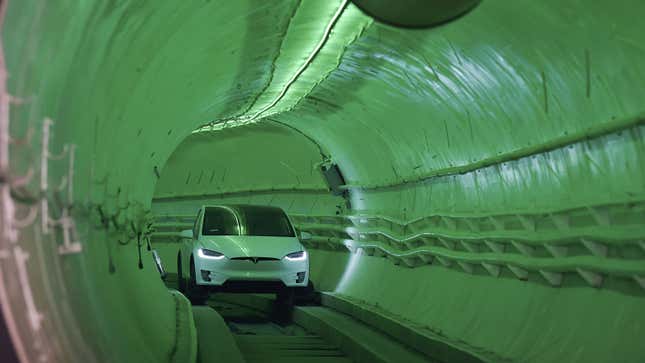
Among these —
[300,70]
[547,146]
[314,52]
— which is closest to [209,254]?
[300,70]

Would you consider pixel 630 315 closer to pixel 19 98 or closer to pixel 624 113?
pixel 624 113

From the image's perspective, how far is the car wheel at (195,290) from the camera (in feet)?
52.5

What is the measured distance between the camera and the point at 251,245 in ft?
53.0

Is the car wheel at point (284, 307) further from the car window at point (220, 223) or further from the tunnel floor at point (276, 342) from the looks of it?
the car window at point (220, 223)

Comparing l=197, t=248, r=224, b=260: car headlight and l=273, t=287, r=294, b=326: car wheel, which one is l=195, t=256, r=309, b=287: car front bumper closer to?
l=197, t=248, r=224, b=260: car headlight

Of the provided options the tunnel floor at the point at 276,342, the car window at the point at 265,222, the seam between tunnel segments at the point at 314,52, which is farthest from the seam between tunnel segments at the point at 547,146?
the car window at the point at 265,222

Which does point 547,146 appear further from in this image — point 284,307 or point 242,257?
point 284,307

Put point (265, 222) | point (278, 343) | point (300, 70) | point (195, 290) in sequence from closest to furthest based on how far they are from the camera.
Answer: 1. point (300, 70)
2. point (278, 343)
3. point (195, 290)
4. point (265, 222)

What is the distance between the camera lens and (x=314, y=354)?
12.6m

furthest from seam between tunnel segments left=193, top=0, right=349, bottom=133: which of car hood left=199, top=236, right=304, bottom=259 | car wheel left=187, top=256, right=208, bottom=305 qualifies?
car wheel left=187, top=256, right=208, bottom=305

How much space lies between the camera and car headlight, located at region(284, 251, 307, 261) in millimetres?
16094

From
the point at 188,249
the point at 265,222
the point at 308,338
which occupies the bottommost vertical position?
the point at 308,338

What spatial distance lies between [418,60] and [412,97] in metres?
1.46

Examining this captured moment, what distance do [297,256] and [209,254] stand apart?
58.9 inches
